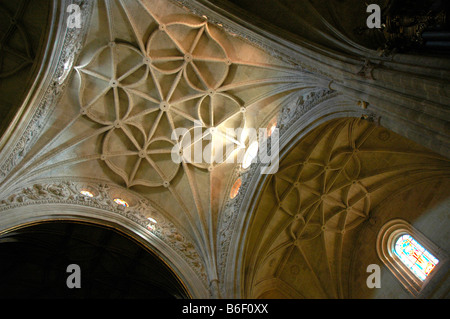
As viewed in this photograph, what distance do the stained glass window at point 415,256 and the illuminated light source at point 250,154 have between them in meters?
6.26

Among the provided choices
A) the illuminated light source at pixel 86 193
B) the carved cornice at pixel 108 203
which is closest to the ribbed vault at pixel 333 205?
the carved cornice at pixel 108 203

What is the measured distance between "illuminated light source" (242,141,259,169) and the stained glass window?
6257 millimetres

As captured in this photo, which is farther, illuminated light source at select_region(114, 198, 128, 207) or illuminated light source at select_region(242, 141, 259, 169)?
illuminated light source at select_region(242, 141, 259, 169)

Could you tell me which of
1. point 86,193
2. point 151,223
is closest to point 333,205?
point 151,223

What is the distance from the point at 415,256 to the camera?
12086mm

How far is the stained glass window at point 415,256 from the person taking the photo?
11.5m

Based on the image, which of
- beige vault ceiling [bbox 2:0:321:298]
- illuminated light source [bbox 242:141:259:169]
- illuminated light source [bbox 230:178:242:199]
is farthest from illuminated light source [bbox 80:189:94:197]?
illuminated light source [bbox 242:141:259:169]

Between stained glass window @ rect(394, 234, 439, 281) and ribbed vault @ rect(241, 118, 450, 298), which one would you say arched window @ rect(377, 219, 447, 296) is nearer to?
stained glass window @ rect(394, 234, 439, 281)

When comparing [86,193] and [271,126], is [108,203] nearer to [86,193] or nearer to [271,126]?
[86,193]

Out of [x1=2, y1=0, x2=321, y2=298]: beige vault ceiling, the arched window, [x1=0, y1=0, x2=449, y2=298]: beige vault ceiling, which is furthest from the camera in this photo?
[x1=2, y1=0, x2=321, y2=298]: beige vault ceiling

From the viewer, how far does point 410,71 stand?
6539 mm

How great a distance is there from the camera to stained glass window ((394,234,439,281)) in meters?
11.5

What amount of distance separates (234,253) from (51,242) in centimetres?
694
